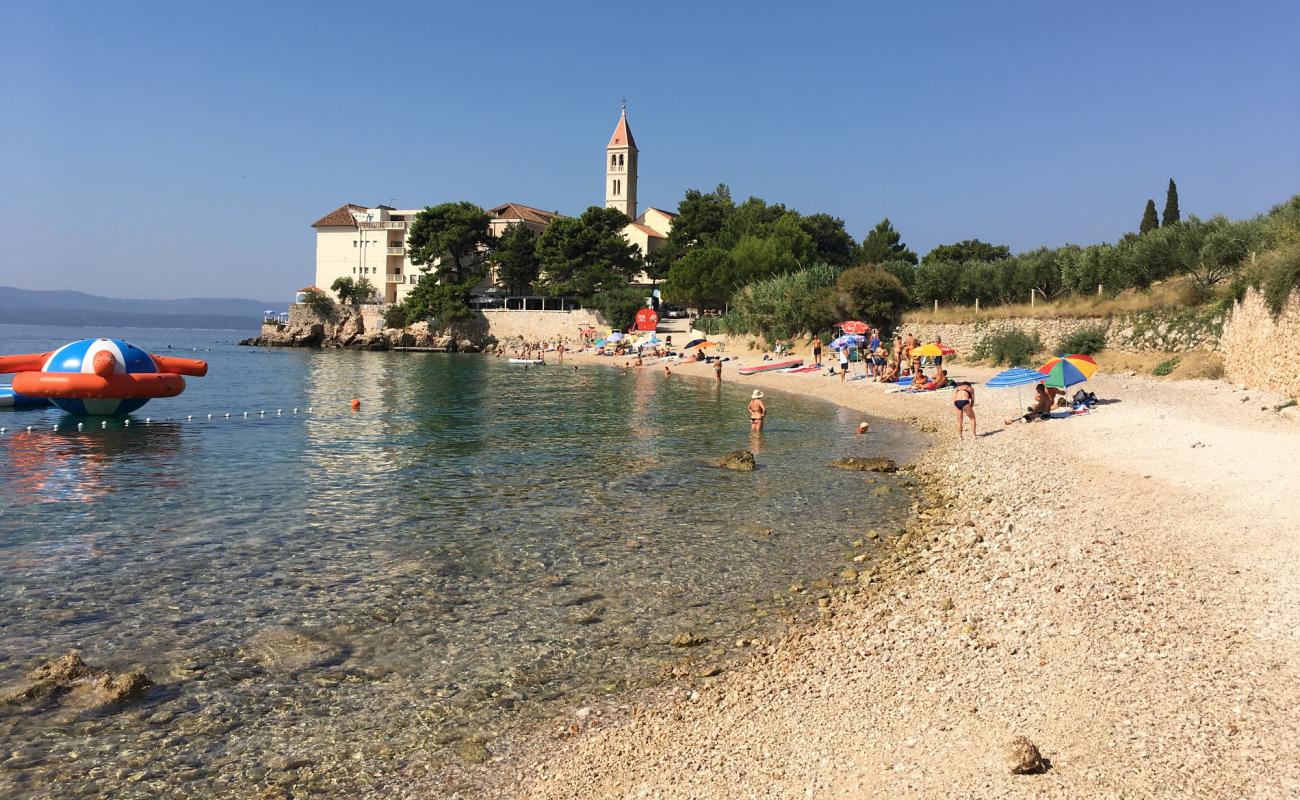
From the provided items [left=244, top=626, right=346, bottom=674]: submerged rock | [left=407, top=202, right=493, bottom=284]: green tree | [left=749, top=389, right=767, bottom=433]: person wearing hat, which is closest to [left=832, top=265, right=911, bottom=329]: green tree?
[left=749, top=389, right=767, bottom=433]: person wearing hat

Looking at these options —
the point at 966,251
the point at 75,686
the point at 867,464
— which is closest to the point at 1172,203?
the point at 966,251

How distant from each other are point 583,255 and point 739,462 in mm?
61255

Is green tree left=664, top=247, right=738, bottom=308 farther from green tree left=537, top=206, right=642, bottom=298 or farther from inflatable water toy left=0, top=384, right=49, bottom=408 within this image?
inflatable water toy left=0, top=384, right=49, bottom=408

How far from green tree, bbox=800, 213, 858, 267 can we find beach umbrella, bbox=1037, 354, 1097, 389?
209ft

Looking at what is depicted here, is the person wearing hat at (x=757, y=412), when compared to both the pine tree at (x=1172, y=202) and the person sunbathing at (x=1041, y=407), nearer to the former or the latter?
the person sunbathing at (x=1041, y=407)

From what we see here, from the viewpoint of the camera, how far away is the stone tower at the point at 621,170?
326ft

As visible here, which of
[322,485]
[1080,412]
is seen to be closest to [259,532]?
[322,485]

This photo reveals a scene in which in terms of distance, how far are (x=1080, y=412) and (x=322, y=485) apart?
18920mm

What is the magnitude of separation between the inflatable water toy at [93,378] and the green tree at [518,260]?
180ft

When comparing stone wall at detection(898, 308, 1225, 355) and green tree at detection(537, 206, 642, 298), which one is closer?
stone wall at detection(898, 308, 1225, 355)

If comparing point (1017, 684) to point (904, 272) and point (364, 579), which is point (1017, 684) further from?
point (904, 272)

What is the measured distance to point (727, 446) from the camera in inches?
886

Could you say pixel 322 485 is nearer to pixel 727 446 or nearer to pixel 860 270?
pixel 727 446

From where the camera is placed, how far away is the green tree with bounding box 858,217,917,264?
8425 cm
